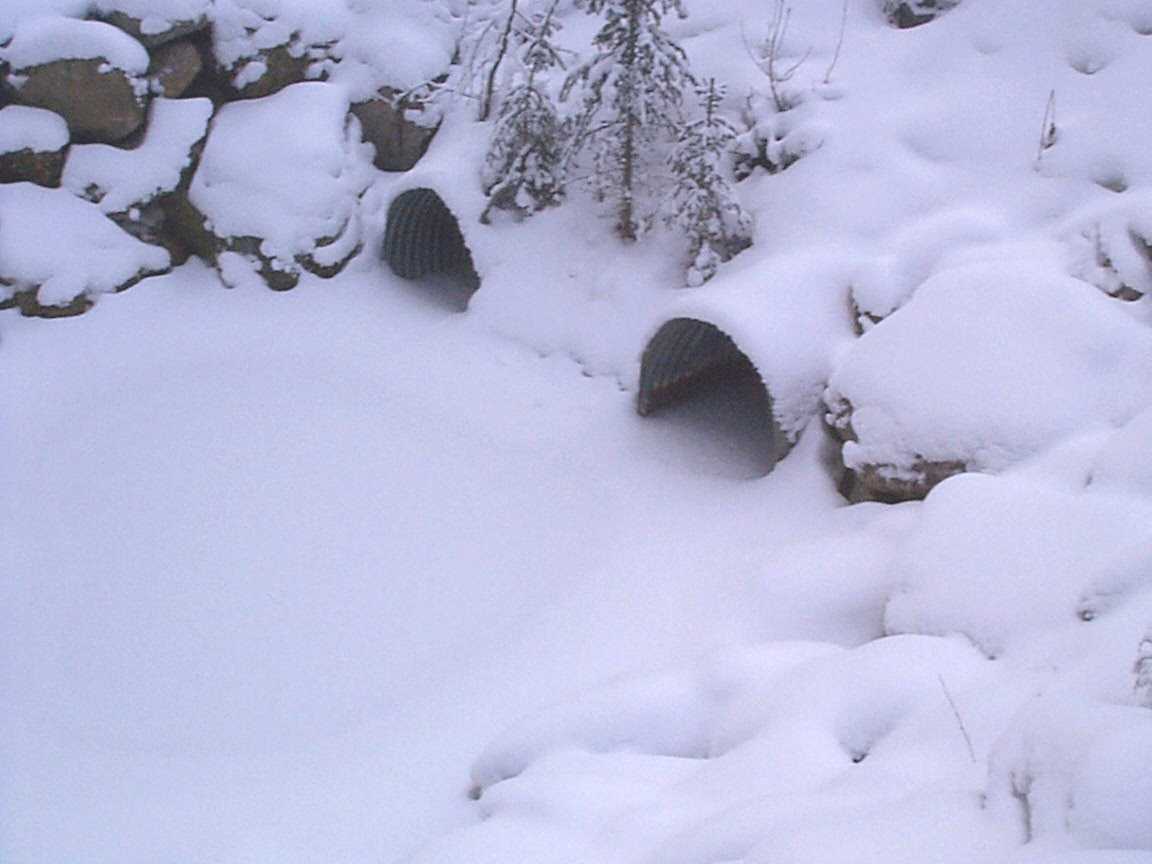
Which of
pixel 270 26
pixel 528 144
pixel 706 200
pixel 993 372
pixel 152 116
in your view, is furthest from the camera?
pixel 270 26

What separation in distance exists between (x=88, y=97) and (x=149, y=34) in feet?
2.45

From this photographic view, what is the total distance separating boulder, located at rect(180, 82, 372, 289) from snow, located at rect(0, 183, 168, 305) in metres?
0.59

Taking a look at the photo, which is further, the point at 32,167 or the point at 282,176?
the point at 282,176

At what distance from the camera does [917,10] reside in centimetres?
816

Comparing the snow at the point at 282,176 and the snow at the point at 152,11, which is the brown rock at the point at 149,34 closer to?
the snow at the point at 152,11

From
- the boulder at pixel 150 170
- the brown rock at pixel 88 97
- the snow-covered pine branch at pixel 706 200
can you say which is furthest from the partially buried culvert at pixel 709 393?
the brown rock at pixel 88 97

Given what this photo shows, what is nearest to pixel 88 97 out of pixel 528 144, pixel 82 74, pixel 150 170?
pixel 82 74

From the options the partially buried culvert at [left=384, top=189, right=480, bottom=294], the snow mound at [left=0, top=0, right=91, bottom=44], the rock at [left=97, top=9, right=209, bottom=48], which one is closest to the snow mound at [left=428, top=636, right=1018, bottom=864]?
the partially buried culvert at [left=384, top=189, right=480, bottom=294]

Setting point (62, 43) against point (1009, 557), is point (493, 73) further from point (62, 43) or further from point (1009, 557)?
point (1009, 557)

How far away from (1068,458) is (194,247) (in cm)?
709

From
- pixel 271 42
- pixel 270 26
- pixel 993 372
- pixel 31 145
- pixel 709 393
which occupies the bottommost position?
pixel 709 393

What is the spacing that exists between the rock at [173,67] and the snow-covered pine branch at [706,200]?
177 inches

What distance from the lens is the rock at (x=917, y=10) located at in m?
8.09

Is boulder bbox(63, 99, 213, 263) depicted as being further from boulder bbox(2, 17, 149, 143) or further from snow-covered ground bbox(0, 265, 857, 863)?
snow-covered ground bbox(0, 265, 857, 863)
